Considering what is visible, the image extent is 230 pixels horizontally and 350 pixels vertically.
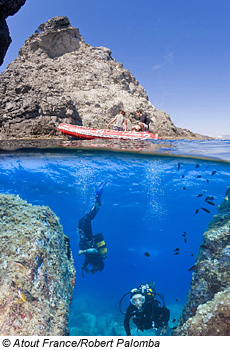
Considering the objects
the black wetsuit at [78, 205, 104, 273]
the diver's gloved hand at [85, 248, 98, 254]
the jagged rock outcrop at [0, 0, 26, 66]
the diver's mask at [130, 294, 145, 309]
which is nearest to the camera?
the jagged rock outcrop at [0, 0, 26, 66]

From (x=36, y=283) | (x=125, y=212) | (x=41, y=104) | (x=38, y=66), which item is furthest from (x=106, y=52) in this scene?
(x=36, y=283)

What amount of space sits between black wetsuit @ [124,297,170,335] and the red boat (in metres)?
7.85

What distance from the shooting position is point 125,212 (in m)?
30.9

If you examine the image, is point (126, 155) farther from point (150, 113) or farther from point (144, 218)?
point (144, 218)

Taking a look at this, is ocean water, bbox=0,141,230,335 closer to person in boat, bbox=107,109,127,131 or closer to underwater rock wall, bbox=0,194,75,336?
person in boat, bbox=107,109,127,131

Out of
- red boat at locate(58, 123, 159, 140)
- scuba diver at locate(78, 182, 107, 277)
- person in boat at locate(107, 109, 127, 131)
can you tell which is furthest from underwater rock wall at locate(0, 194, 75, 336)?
person in boat at locate(107, 109, 127, 131)

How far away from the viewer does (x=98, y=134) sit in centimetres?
1197

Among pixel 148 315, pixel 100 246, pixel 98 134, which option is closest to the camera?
pixel 148 315

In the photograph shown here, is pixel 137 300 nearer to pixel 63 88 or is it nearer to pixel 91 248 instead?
pixel 91 248

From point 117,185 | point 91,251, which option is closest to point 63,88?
point 117,185

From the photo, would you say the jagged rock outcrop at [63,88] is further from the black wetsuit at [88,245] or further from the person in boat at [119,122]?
the black wetsuit at [88,245]

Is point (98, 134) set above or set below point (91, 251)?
above

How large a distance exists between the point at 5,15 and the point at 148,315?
8737 millimetres

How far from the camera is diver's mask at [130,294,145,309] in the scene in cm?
637
